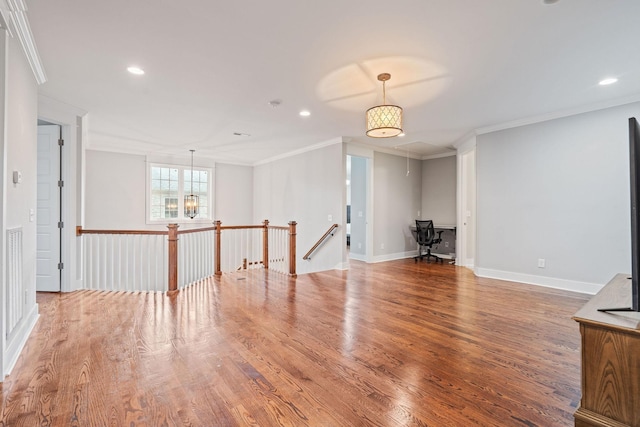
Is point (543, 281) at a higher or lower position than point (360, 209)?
lower

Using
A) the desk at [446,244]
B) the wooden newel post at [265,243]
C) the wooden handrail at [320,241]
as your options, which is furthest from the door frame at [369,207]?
the wooden newel post at [265,243]

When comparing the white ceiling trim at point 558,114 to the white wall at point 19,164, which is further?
the white ceiling trim at point 558,114

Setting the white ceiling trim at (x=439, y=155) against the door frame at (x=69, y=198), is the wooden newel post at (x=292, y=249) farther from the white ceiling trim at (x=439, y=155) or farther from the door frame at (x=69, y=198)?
the white ceiling trim at (x=439, y=155)

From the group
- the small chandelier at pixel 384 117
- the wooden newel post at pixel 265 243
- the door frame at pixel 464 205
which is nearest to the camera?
the small chandelier at pixel 384 117

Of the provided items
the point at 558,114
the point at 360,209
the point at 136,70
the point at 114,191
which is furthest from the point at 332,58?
the point at 114,191

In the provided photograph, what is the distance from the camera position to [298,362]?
2.38m

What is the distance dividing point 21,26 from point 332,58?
258 centimetres

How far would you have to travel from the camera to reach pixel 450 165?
762cm

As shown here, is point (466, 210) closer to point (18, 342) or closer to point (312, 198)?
point (312, 198)

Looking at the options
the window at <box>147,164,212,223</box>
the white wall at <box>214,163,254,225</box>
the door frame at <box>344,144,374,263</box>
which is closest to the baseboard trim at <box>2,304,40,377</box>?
the window at <box>147,164,212,223</box>

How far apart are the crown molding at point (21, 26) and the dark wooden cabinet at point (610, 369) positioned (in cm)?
405

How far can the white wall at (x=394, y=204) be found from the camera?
7.23 m

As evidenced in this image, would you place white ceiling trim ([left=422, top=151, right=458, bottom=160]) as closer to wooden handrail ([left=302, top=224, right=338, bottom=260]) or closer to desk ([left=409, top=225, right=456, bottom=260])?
desk ([left=409, top=225, right=456, bottom=260])

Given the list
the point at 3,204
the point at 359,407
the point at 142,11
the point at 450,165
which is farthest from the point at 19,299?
the point at 450,165
